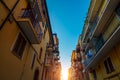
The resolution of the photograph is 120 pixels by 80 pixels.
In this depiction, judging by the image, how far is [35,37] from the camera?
8.87 m

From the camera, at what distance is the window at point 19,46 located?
7025mm

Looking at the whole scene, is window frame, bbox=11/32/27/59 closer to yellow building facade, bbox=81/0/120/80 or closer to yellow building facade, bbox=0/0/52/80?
yellow building facade, bbox=0/0/52/80

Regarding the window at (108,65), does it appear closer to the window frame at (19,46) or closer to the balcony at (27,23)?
the balcony at (27,23)

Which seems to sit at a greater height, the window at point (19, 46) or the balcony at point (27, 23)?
the balcony at point (27, 23)

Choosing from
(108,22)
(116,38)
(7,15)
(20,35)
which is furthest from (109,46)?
(7,15)

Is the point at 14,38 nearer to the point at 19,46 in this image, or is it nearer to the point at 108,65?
the point at 19,46

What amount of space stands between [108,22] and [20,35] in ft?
28.3

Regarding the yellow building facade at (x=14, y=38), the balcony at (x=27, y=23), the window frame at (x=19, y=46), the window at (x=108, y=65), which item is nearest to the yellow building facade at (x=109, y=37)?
the window at (x=108, y=65)

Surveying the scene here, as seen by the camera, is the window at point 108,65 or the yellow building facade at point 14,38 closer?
the yellow building facade at point 14,38

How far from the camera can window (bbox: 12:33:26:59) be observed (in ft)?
23.0

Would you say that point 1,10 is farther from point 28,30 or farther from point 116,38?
point 116,38

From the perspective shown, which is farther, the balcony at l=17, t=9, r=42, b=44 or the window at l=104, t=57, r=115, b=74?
the window at l=104, t=57, r=115, b=74

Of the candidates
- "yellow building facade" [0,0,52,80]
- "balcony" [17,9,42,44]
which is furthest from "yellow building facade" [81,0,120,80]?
"yellow building facade" [0,0,52,80]

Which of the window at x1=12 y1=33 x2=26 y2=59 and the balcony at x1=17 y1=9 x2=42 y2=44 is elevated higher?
the balcony at x1=17 y1=9 x2=42 y2=44
